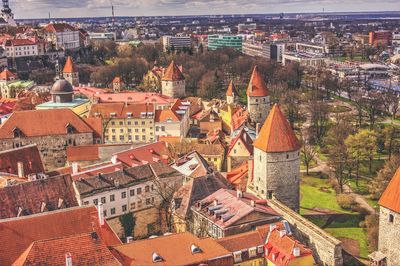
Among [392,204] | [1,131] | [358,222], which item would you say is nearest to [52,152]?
[1,131]

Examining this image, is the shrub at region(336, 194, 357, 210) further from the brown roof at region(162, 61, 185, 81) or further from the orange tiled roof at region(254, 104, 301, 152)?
the brown roof at region(162, 61, 185, 81)

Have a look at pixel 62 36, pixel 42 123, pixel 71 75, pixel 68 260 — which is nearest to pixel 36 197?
pixel 68 260

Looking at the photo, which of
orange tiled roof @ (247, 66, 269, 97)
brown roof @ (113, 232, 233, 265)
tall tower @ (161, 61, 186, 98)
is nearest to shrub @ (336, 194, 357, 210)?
orange tiled roof @ (247, 66, 269, 97)

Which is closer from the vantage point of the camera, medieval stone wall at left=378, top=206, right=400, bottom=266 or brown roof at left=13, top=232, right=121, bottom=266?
brown roof at left=13, top=232, right=121, bottom=266

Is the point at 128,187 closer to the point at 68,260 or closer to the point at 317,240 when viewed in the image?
the point at 317,240

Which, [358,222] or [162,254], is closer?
[162,254]

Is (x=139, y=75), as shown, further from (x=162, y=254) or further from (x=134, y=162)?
(x=162, y=254)

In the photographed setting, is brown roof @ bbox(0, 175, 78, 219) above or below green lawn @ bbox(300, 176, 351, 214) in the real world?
above
